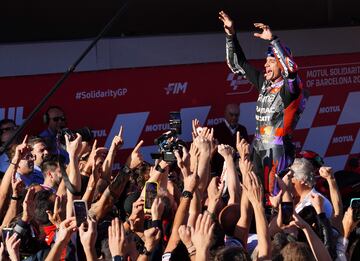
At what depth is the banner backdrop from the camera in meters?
9.93

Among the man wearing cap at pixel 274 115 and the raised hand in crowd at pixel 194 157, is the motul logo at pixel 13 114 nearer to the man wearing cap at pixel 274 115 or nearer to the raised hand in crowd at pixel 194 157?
the man wearing cap at pixel 274 115

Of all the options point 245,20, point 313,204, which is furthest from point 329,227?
point 245,20

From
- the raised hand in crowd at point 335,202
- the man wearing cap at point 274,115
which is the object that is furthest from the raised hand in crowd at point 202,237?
the man wearing cap at point 274,115

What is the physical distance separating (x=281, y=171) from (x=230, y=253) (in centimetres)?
356

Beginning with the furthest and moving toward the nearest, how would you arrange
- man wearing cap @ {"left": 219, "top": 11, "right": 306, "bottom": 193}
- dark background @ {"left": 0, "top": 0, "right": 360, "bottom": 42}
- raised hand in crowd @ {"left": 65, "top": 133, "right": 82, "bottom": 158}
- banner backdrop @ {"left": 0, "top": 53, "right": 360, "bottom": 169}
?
dark background @ {"left": 0, "top": 0, "right": 360, "bottom": 42} → banner backdrop @ {"left": 0, "top": 53, "right": 360, "bottom": 169} → man wearing cap @ {"left": 219, "top": 11, "right": 306, "bottom": 193} → raised hand in crowd @ {"left": 65, "top": 133, "right": 82, "bottom": 158}

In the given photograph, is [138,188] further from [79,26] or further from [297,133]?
[297,133]

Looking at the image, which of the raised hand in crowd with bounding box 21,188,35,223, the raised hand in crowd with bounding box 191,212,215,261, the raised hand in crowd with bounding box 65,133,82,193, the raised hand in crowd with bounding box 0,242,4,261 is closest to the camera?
the raised hand in crowd with bounding box 191,212,215,261

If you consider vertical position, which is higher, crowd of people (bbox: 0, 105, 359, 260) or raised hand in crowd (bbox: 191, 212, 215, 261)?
crowd of people (bbox: 0, 105, 359, 260)

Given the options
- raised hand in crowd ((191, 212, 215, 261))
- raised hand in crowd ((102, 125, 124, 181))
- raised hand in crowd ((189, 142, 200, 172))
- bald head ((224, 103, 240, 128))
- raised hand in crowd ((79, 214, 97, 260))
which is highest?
bald head ((224, 103, 240, 128))

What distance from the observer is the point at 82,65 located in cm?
1016

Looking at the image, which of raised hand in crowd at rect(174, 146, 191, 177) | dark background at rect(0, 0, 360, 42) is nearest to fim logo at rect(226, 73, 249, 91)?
dark background at rect(0, 0, 360, 42)

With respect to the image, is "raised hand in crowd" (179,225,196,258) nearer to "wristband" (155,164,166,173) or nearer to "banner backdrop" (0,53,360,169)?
"wristband" (155,164,166,173)

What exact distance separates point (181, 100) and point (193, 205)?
5.12 metres

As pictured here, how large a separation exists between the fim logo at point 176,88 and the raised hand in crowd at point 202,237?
6.16 meters
